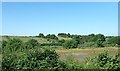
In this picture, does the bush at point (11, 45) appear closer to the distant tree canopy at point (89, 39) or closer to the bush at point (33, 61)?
the bush at point (33, 61)

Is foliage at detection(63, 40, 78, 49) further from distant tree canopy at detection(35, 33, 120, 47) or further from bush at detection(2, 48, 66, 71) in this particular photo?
bush at detection(2, 48, 66, 71)

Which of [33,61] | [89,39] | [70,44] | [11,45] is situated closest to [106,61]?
[33,61]

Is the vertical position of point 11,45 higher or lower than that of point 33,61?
higher

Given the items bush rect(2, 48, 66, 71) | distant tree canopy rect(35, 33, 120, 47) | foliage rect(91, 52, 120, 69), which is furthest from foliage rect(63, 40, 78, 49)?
bush rect(2, 48, 66, 71)

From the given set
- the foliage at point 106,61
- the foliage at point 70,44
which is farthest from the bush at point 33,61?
the foliage at point 70,44

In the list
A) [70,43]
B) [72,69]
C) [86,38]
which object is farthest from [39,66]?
[86,38]

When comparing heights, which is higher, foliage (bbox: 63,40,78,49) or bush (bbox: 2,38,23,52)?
bush (bbox: 2,38,23,52)

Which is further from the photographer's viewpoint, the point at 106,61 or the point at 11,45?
the point at 11,45

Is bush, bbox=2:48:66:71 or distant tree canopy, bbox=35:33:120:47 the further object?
distant tree canopy, bbox=35:33:120:47

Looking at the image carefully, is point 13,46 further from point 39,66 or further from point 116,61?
point 116,61

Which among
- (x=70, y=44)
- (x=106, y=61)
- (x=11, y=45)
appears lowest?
(x=70, y=44)

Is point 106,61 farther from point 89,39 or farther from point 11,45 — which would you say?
point 89,39

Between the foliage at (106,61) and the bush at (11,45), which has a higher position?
the bush at (11,45)

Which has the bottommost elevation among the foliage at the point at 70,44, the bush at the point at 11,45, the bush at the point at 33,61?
the foliage at the point at 70,44
